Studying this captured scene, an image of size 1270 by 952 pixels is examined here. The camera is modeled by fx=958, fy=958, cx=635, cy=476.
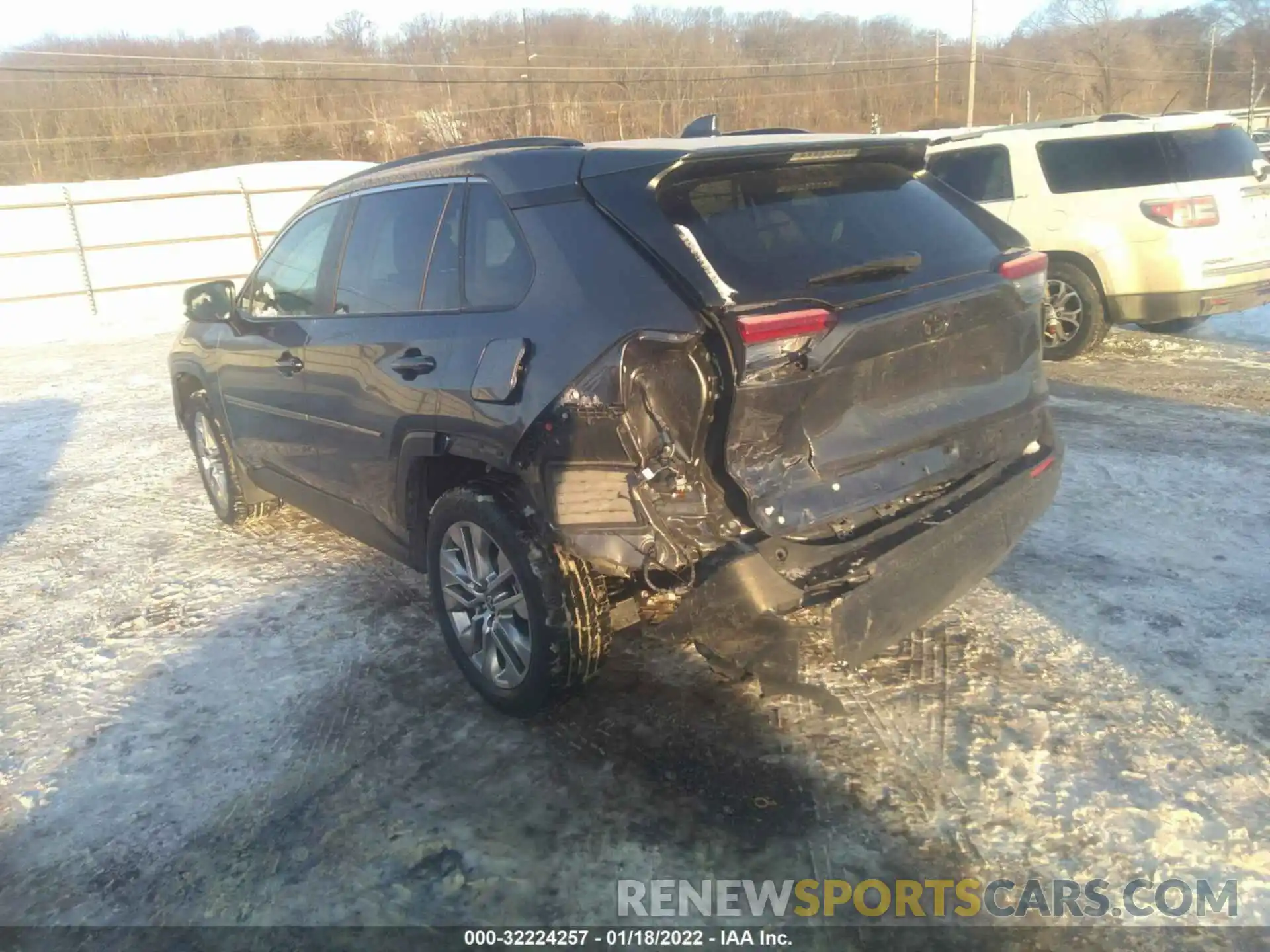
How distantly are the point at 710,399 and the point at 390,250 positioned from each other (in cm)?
179

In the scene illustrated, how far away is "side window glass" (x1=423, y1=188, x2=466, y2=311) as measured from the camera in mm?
3422

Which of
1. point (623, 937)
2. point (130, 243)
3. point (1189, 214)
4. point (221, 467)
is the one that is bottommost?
point (623, 937)

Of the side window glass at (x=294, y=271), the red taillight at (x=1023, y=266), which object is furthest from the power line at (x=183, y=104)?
the red taillight at (x=1023, y=266)

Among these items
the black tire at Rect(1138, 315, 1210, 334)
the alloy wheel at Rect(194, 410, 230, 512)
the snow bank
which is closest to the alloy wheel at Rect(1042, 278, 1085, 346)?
the black tire at Rect(1138, 315, 1210, 334)

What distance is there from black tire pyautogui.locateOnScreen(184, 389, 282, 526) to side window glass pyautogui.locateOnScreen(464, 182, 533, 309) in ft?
8.77

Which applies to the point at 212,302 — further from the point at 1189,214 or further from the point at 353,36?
the point at 353,36

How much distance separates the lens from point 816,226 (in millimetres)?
3006

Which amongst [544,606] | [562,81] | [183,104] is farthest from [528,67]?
[544,606]

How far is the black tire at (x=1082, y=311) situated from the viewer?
8055 mm

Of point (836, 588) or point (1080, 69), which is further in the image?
point (1080, 69)

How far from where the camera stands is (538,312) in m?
2.99

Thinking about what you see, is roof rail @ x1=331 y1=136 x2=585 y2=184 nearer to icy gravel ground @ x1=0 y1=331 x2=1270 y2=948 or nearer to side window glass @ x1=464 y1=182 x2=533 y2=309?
side window glass @ x1=464 y1=182 x2=533 y2=309

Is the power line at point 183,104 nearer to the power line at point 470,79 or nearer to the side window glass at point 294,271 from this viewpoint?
the power line at point 470,79

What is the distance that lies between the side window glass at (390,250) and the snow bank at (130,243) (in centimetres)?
1214
